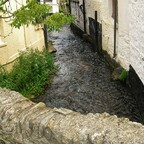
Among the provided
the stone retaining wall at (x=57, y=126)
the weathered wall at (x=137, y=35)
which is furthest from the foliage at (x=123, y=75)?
the stone retaining wall at (x=57, y=126)

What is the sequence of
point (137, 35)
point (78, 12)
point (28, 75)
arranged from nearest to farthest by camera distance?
point (137, 35) → point (28, 75) → point (78, 12)

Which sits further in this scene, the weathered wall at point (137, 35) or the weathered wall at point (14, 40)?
the weathered wall at point (14, 40)

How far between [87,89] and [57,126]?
26.9ft

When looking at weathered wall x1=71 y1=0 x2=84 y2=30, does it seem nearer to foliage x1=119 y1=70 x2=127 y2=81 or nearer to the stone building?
the stone building

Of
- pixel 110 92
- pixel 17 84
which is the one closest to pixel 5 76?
pixel 17 84

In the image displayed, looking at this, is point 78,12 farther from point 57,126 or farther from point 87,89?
point 57,126

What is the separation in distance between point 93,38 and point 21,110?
13984mm

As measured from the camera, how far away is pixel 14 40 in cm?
Answer: 1254

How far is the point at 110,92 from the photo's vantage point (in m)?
11.0

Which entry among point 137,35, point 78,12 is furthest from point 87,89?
point 78,12

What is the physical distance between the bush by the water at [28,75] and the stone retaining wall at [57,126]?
6.73 metres

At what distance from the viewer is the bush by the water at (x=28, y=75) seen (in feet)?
35.5

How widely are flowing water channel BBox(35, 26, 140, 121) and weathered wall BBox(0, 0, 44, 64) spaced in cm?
161

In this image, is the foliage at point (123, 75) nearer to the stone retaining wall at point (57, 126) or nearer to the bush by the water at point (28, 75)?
the bush by the water at point (28, 75)
